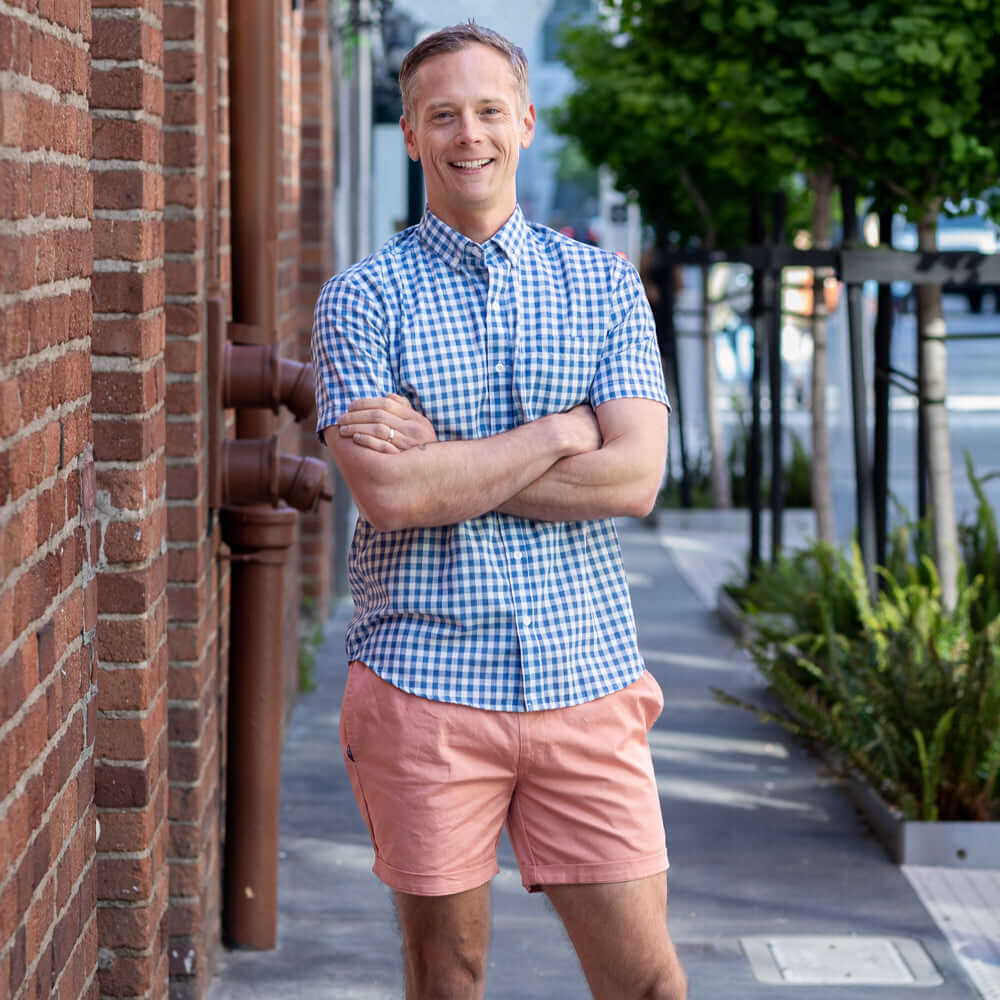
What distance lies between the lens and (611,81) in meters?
10.4

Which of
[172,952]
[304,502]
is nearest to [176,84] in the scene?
[304,502]

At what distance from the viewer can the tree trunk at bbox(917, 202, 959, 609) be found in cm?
573

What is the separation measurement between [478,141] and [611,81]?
8191 millimetres

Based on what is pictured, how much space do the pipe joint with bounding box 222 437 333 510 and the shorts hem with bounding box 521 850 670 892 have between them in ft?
4.76

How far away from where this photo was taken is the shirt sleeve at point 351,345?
2.53m

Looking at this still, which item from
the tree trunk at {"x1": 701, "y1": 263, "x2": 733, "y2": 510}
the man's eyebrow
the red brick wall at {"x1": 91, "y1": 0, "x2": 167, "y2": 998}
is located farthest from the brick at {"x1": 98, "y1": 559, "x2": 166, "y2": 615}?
the tree trunk at {"x1": 701, "y1": 263, "x2": 733, "y2": 510}

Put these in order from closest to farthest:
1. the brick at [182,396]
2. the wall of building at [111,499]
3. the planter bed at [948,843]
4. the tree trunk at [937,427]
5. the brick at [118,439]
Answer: the wall of building at [111,499]
the brick at [118,439]
the brick at [182,396]
the planter bed at [948,843]
the tree trunk at [937,427]

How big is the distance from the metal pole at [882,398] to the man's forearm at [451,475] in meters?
3.97

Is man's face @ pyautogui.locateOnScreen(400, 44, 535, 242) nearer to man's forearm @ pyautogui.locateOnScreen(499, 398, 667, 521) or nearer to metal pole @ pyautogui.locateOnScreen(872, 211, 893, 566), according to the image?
man's forearm @ pyautogui.locateOnScreen(499, 398, 667, 521)

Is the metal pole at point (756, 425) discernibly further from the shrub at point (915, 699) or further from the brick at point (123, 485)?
the brick at point (123, 485)

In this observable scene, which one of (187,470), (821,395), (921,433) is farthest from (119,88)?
(821,395)

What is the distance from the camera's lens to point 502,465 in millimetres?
2447

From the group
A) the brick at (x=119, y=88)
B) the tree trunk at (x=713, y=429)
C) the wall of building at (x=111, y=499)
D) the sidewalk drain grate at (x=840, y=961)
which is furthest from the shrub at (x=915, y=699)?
the tree trunk at (x=713, y=429)

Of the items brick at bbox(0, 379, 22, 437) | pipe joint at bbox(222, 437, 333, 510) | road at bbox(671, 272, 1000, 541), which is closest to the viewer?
brick at bbox(0, 379, 22, 437)
